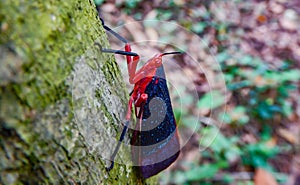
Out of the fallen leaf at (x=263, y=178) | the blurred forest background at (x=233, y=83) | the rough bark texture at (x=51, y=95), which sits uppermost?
the blurred forest background at (x=233, y=83)

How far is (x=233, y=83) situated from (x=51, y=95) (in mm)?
2391

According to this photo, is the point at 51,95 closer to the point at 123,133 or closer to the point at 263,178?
the point at 123,133

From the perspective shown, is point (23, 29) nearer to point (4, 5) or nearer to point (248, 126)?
point (4, 5)

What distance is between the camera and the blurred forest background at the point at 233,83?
102 inches

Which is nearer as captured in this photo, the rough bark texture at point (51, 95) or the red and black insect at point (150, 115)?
the rough bark texture at point (51, 95)

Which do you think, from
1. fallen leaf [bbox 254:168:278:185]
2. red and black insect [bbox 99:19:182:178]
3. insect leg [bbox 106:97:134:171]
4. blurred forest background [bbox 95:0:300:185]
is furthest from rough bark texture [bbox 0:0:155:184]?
fallen leaf [bbox 254:168:278:185]

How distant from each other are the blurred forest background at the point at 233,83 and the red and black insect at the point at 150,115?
29.3 inches

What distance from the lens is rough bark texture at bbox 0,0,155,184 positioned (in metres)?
0.66

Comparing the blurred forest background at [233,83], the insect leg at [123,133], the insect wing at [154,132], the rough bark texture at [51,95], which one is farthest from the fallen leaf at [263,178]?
the rough bark texture at [51,95]

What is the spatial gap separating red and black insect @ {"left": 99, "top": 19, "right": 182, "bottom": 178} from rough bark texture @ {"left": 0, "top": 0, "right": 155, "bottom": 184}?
0.26m

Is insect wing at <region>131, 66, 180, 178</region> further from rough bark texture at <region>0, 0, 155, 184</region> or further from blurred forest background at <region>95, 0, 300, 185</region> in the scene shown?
blurred forest background at <region>95, 0, 300, 185</region>

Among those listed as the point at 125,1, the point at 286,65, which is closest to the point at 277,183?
the point at 286,65

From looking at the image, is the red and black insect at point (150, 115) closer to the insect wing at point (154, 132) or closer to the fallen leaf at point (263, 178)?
the insect wing at point (154, 132)

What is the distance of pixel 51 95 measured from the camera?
0.75m
